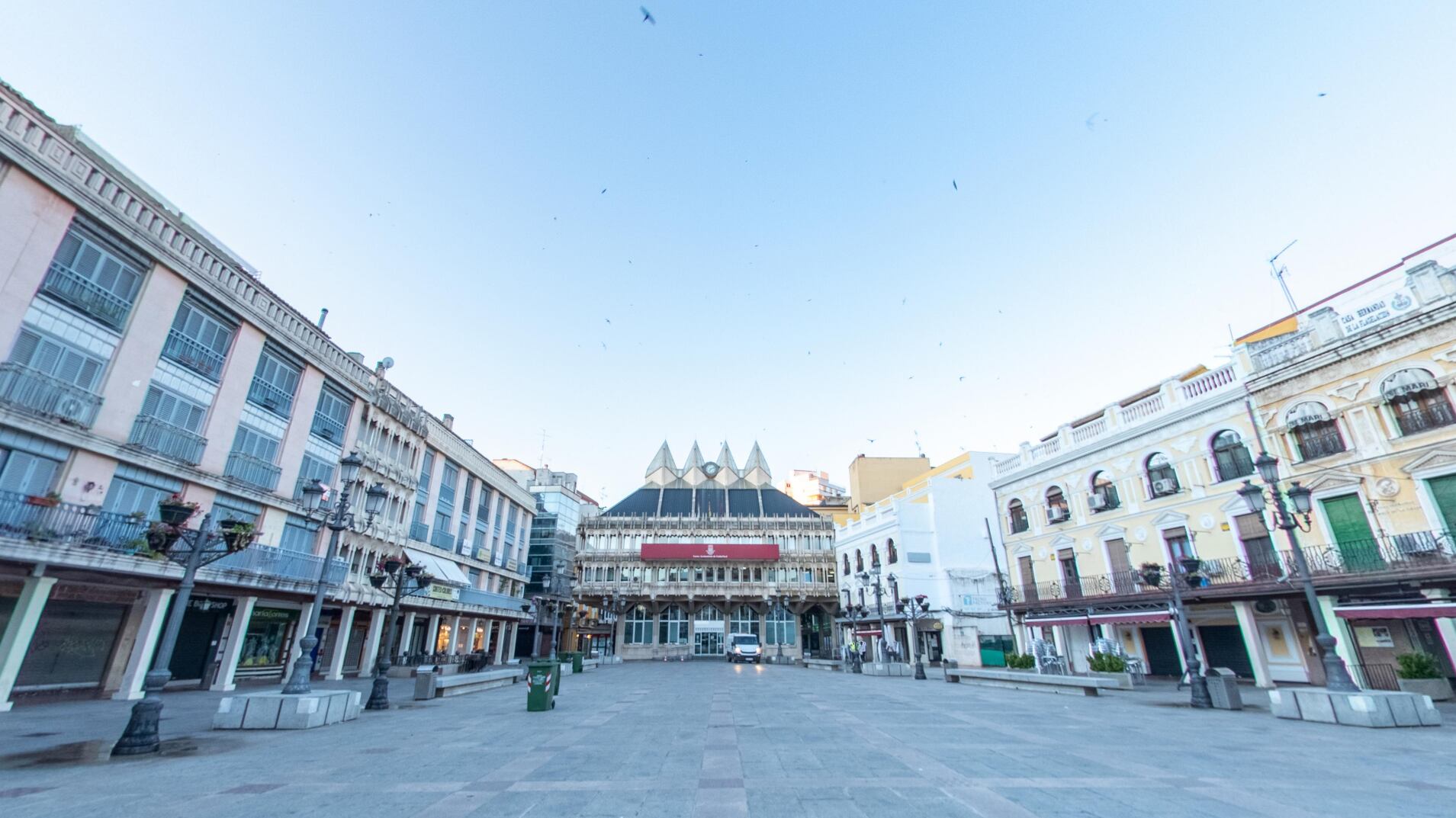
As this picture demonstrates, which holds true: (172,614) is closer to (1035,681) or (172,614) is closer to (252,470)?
(252,470)

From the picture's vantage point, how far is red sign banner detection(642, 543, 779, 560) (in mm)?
53156

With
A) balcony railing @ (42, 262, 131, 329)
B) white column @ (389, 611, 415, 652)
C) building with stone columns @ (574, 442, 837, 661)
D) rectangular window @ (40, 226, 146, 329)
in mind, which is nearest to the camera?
balcony railing @ (42, 262, 131, 329)

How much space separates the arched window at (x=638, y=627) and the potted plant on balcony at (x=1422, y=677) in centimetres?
4854

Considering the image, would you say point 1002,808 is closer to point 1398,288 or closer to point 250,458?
point 1398,288

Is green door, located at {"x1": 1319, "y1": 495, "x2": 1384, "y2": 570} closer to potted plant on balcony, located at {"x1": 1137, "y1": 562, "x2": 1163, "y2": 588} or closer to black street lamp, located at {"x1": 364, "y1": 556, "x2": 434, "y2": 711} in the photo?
potted plant on balcony, located at {"x1": 1137, "y1": 562, "x2": 1163, "y2": 588}

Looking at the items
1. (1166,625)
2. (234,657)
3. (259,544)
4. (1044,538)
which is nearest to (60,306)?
(259,544)

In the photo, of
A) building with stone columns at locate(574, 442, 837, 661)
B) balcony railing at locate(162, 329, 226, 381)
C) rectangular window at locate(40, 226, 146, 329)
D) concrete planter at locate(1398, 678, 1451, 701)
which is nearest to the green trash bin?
balcony railing at locate(162, 329, 226, 381)

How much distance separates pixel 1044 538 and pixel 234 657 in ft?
112

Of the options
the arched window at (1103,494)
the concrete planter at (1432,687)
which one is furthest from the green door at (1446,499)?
the arched window at (1103,494)

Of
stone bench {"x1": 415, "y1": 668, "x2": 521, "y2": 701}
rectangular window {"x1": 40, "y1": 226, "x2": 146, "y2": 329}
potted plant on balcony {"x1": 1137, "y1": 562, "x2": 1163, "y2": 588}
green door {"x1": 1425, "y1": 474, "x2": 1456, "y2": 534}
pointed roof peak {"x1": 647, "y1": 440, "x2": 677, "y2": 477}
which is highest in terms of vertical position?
pointed roof peak {"x1": 647, "y1": 440, "x2": 677, "y2": 477}

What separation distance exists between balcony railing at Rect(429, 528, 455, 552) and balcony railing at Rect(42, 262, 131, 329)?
18.5 meters

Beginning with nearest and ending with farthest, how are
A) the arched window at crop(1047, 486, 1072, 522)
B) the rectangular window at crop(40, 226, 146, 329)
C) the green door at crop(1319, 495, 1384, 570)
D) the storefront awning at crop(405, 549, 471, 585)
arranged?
the rectangular window at crop(40, 226, 146, 329)
the green door at crop(1319, 495, 1384, 570)
the arched window at crop(1047, 486, 1072, 522)
the storefront awning at crop(405, 549, 471, 585)

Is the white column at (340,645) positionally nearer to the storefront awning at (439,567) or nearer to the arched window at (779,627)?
the storefront awning at (439,567)

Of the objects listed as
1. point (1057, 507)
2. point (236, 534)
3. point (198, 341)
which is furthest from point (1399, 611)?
point (198, 341)
